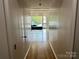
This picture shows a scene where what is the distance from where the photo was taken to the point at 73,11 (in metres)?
2.19

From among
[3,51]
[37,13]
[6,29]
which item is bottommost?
[3,51]

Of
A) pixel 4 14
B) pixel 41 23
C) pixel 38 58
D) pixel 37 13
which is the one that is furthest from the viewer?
pixel 41 23

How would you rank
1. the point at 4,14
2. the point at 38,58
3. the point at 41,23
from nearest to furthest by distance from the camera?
1. the point at 4,14
2. the point at 38,58
3. the point at 41,23

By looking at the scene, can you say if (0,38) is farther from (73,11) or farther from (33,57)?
(33,57)

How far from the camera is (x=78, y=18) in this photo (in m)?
2.15

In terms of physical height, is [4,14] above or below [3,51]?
above

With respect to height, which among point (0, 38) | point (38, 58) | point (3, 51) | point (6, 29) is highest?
point (6, 29)

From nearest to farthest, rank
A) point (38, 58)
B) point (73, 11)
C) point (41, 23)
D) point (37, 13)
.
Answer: point (73, 11) → point (38, 58) → point (37, 13) → point (41, 23)

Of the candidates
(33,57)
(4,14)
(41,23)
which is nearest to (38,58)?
(33,57)

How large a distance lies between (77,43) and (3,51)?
1310 mm

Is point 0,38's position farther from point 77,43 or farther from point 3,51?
point 77,43

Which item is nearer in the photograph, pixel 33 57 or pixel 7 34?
pixel 7 34

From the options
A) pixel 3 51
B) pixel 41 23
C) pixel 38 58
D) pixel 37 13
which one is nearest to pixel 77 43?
pixel 3 51

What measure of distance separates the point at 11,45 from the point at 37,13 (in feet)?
16.6
